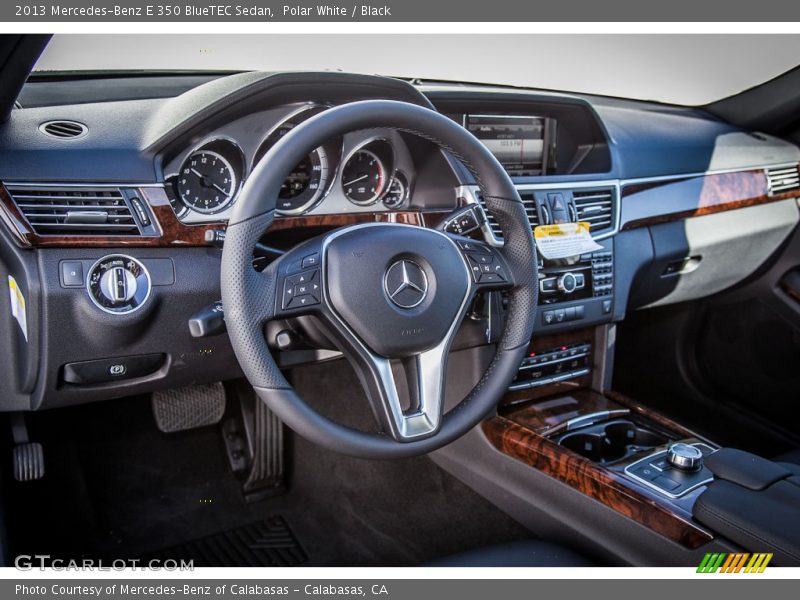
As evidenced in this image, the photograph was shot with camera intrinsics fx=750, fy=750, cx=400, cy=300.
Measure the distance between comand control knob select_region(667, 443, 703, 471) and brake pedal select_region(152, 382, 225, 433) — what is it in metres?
1.42

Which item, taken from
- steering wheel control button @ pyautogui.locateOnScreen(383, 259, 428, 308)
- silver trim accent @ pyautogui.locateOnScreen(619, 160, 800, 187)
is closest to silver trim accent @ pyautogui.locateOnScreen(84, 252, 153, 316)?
steering wheel control button @ pyautogui.locateOnScreen(383, 259, 428, 308)

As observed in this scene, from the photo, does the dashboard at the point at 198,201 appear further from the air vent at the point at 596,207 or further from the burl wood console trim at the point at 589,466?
the burl wood console trim at the point at 589,466

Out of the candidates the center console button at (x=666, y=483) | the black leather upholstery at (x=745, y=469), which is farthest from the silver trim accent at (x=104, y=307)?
the black leather upholstery at (x=745, y=469)

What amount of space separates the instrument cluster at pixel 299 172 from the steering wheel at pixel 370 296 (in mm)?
325

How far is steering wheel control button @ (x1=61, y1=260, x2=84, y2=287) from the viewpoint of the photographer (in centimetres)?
158

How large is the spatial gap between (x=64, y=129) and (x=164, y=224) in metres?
0.31

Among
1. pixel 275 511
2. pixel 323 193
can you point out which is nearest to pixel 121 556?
pixel 275 511

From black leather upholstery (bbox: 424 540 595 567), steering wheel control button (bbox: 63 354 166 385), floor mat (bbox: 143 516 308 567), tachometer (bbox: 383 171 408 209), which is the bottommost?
floor mat (bbox: 143 516 308 567)

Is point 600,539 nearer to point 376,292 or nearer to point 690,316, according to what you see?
point 376,292

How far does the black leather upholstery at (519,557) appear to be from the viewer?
1.63 m

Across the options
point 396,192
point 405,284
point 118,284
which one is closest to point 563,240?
point 396,192

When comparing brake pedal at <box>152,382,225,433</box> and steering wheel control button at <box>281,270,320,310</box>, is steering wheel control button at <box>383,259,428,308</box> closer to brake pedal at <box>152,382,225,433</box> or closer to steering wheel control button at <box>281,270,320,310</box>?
steering wheel control button at <box>281,270,320,310</box>

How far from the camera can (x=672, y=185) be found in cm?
251

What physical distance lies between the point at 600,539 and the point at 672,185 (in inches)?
51.2
